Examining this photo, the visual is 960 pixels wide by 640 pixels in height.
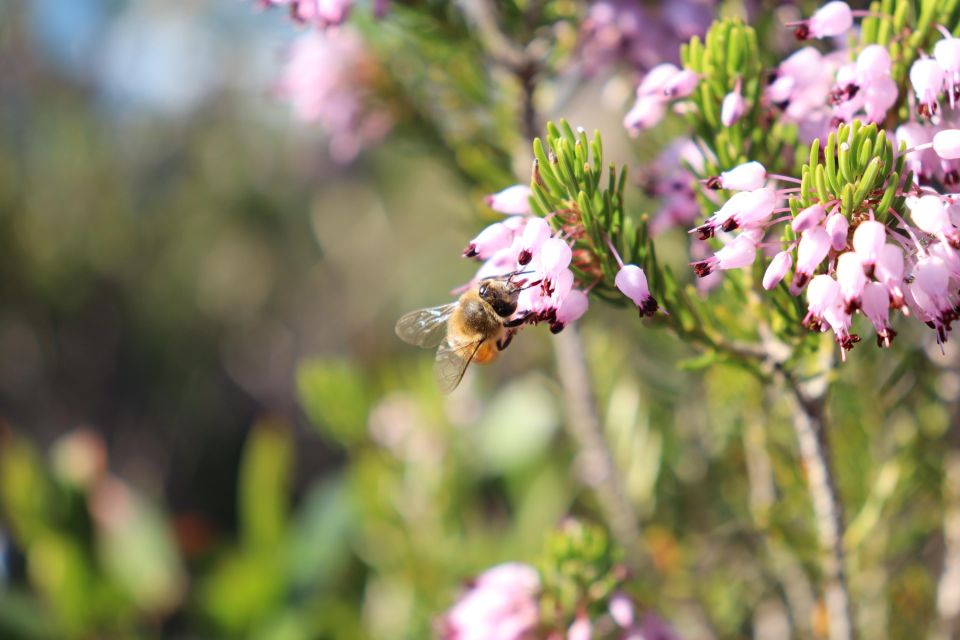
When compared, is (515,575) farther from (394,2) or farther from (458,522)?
(458,522)

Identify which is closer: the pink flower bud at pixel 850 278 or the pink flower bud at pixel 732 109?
the pink flower bud at pixel 850 278

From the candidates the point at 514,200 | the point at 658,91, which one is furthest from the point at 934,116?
the point at 514,200

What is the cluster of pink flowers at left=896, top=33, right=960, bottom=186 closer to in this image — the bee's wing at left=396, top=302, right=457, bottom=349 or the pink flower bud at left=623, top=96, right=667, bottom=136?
the pink flower bud at left=623, top=96, right=667, bottom=136

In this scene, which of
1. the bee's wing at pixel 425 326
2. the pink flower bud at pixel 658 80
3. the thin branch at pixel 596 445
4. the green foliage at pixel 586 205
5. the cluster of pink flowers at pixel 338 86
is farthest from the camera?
the cluster of pink flowers at pixel 338 86

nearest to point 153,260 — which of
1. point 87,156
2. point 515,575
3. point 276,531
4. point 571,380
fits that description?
point 87,156

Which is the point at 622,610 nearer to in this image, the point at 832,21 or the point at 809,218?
the point at 809,218

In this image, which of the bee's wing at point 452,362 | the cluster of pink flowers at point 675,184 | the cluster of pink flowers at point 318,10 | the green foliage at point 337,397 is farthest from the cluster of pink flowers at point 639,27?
the green foliage at point 337,397

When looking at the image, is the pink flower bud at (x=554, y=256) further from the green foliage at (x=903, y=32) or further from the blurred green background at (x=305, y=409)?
the green foliage at (x=903, y=32)

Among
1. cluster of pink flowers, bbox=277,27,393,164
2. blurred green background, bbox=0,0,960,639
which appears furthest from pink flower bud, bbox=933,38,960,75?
cluster of pink flowers, bbox=277,27,393,164
